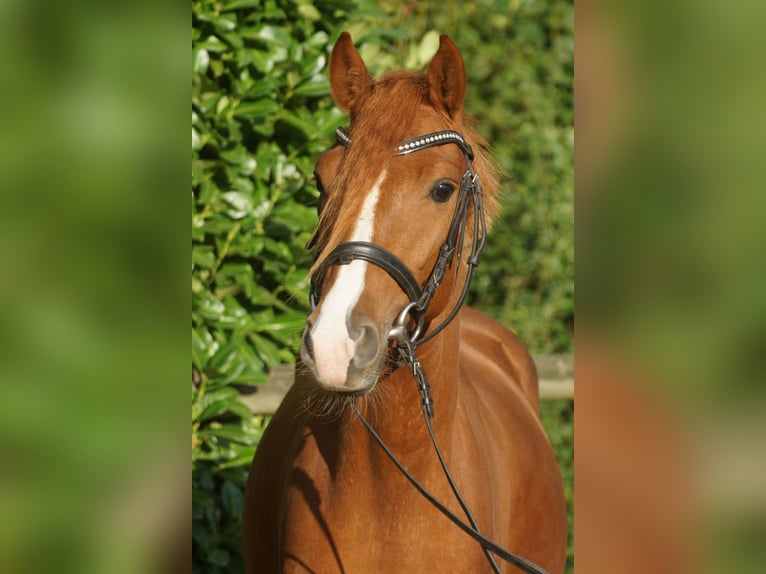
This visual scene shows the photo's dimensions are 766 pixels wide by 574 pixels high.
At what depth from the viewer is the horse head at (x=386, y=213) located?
5.98 ft

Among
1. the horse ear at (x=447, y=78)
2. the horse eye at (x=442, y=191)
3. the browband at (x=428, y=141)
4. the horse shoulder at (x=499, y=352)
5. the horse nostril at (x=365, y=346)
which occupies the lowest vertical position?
the horse nostril at (x=365, y=346)

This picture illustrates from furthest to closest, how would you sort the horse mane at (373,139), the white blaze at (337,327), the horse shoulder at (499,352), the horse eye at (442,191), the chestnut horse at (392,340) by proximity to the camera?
the horse shoulder at (499,352), the horse eye at (442,191), the horse mane at (373,139), the chestnut horse at (392,340), the white blaze at (337,327)

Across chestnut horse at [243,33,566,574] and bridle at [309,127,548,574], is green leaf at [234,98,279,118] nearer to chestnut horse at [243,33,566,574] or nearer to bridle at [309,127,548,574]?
chestnut horse at [243,33,566,574]

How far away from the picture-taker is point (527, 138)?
6160 millimetres

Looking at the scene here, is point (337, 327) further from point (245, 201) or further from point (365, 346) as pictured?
point (245, 201)

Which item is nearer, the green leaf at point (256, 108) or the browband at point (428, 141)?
the browband at point (428, 141)

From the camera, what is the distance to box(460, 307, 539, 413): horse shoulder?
3490 millimetres

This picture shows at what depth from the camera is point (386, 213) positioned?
1978 mm

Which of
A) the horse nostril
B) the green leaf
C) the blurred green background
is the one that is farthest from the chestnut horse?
the green leaf

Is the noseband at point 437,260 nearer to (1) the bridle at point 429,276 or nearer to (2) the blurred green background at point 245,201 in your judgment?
(1) the bridle at point 429,276

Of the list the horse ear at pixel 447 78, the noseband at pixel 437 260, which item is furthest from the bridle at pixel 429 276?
the horse ear at pixel 447 78
